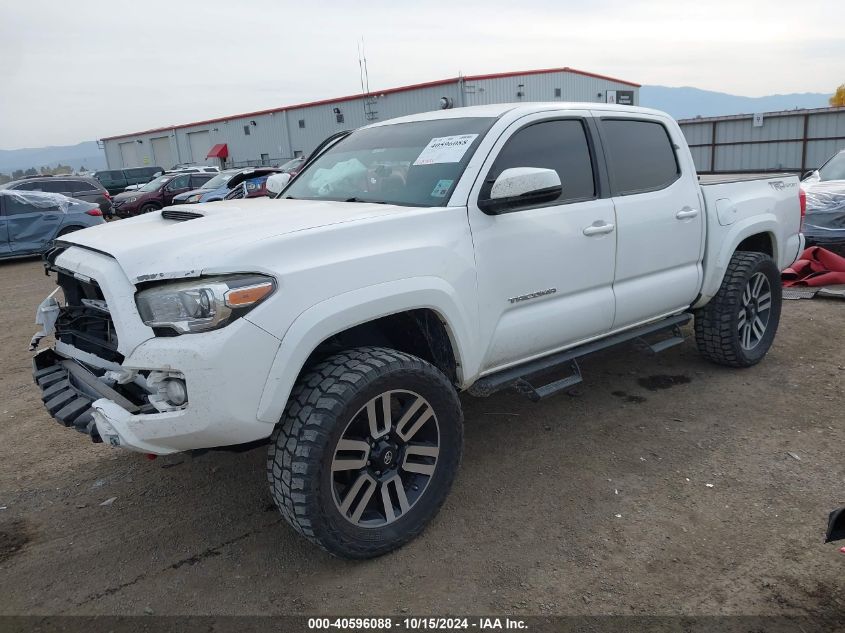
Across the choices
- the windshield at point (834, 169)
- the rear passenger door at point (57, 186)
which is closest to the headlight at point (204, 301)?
the windshield at point (834, 169)

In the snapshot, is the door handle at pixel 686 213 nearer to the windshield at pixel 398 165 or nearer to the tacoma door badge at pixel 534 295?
the tacoma door badge at pixel 534 295

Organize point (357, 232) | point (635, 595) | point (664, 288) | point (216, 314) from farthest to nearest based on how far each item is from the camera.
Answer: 1. point (664, 288)
2. point (357, 232)
3. point (635, 595)
4. point (216, 314)

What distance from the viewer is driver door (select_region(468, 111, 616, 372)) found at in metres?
3.23

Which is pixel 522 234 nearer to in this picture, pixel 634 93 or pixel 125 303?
pixel 125 303

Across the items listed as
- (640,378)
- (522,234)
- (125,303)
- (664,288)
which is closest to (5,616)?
(125,303)

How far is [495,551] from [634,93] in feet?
137

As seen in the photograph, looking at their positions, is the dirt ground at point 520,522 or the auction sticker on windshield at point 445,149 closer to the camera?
the dirt ground at point 520,522

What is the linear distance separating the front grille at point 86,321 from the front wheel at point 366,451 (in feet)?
3.12

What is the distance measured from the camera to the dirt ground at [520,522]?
265 cm

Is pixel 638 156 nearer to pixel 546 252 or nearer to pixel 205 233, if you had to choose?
pixel 546 252

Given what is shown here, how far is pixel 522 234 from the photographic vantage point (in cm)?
333

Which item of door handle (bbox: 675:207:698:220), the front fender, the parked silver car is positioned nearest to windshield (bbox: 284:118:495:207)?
the front fender

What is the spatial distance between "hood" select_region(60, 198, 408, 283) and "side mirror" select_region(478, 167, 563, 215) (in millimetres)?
447

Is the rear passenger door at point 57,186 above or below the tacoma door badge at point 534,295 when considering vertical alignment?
above
